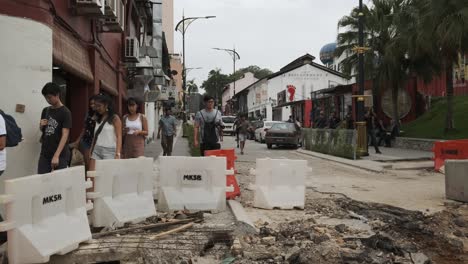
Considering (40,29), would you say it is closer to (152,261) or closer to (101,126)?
(101,126)

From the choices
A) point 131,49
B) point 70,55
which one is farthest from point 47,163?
point 131,49

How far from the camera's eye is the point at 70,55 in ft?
32.2

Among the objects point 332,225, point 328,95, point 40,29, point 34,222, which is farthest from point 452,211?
point 328,95

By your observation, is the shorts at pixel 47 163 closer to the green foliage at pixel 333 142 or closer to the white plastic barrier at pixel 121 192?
the white plastic barrier at pixel 121 192

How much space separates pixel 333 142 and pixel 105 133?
1436 centimetres

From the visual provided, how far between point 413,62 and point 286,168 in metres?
20.3

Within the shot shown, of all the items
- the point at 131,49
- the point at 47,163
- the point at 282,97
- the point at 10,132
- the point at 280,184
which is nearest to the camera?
the point at 10,132

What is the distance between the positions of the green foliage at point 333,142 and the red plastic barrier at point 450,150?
3.83 metres

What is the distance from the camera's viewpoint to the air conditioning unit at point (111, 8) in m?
10.9

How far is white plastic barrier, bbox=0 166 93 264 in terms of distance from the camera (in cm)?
471

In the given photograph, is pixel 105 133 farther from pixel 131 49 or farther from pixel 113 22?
pixel 131 49

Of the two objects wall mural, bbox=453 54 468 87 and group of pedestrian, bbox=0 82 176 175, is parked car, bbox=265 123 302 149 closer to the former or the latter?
wall mural, bbox=453 54 468 87

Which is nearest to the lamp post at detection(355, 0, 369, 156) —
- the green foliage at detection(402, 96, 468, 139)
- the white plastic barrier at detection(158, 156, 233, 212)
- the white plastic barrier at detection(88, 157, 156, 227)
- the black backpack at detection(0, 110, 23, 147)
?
the green foliage at detection(402, 96, 468, 139)

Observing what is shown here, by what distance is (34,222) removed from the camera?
4.95 metres
